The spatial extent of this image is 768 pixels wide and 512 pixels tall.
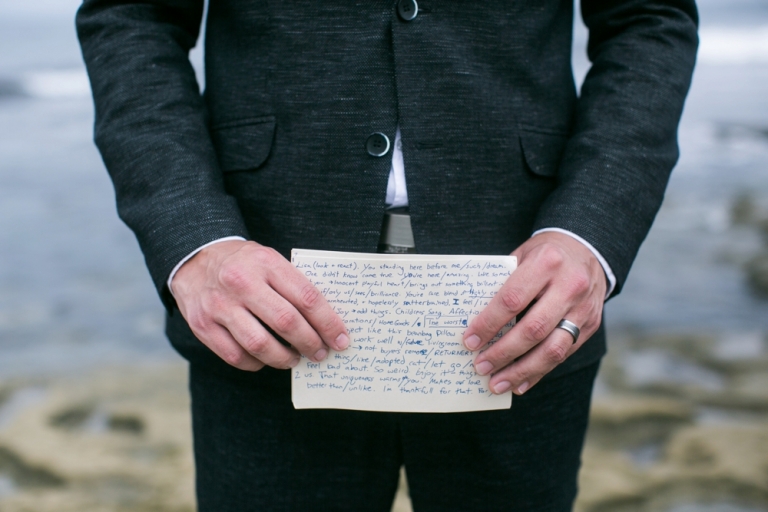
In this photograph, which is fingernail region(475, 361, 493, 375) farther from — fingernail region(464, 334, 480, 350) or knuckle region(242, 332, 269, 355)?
knuckle region(242, 332, 269, 355)

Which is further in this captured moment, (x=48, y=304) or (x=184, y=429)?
(x=48, y=304)

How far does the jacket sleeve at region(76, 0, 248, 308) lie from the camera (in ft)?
2.51

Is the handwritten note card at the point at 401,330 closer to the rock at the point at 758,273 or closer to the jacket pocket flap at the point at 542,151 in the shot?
the jacket pocket flap at the point at 542,151

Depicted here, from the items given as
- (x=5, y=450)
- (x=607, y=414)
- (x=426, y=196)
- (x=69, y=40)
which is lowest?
(x=69, y=40)

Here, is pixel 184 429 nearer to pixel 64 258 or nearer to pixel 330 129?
pixel 330 129

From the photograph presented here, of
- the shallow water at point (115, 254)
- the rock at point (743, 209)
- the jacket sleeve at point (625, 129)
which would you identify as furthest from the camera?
the rock at point (743, 209)

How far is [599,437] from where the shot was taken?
7.16 feet

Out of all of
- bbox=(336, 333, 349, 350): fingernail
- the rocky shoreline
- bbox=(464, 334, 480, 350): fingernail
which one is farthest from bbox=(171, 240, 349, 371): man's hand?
the rocky shoreline

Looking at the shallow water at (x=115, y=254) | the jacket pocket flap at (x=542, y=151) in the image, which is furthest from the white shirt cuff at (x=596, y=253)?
the shallow water at (x=115, y=254)

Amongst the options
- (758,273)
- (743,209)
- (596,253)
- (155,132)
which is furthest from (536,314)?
(743,209)

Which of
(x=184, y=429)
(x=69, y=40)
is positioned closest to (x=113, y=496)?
(x=184, y=429)

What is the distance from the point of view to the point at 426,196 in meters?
0.80

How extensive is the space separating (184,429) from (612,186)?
1889 millimetres

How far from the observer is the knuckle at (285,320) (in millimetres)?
665
